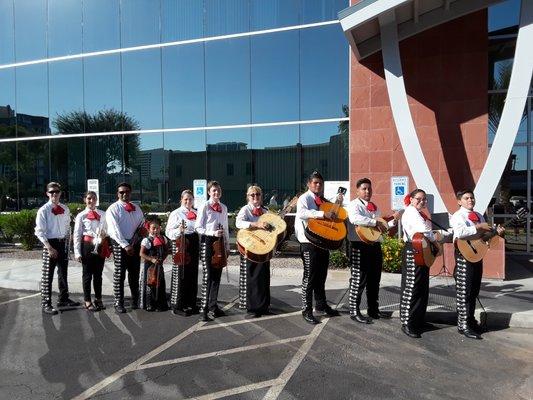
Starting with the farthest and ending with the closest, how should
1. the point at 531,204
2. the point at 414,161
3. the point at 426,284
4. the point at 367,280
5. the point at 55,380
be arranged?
1. the point at 531,204
2. the point at 414,161
3. the point at 367,280
4. the point at 426,284
5. the point at 55,380

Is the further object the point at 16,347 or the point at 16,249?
the point at 16,249

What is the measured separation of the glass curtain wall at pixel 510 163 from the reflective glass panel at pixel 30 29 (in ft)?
44.3

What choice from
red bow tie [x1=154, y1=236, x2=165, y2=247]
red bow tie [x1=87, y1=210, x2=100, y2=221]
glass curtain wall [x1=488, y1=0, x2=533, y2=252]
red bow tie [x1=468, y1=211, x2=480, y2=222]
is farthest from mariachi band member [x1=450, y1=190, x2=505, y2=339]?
glass curtain wall [x1=488, y1=0, x2=533, y2=252]

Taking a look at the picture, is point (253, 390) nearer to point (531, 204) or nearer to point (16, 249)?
point (531, 204)

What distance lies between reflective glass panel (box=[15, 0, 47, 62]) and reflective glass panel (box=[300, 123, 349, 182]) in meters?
9.56

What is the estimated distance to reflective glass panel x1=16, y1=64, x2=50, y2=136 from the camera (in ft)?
49.6

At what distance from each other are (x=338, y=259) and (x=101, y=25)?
34.6 ft

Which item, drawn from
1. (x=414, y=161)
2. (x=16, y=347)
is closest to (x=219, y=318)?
(x=16, y=347)

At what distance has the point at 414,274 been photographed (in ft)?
17.3

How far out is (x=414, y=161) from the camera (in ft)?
28.4

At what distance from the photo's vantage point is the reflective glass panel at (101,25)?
14000mm

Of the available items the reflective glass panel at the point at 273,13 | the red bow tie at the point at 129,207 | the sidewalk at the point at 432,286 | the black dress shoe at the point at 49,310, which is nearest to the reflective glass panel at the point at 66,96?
the sidewalk at the point at 432,286

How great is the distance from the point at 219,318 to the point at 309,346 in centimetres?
158

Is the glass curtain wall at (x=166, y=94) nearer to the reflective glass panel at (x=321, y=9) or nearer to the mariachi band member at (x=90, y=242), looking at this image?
the reflective glass panel at (x=321, y=9)
